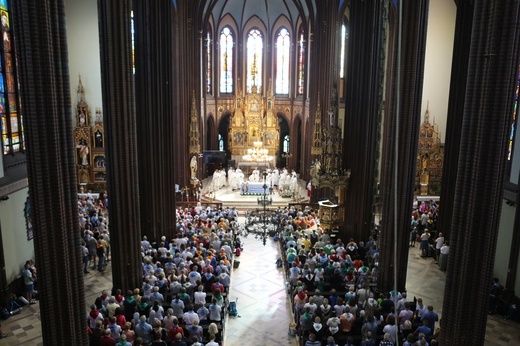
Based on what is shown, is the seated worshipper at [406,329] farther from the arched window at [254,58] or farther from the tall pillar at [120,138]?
the arched window at [254,58]

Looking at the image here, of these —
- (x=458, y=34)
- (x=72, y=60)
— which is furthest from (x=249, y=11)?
(x=458, y=34)

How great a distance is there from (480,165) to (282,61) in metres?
35.2

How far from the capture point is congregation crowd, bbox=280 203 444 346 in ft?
40.3

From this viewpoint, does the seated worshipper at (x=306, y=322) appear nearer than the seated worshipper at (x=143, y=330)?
No

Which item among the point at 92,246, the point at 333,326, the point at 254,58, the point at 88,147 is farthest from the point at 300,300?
the point at 254,58

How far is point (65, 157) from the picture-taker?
1053 centimetres

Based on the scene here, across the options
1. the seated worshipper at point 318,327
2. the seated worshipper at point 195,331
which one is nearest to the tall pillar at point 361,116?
the seated worshipper at point 318,327

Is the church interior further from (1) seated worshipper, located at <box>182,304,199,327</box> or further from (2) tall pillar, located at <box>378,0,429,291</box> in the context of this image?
(1) seated worshipper, located at <box>182,304,199,327</box>

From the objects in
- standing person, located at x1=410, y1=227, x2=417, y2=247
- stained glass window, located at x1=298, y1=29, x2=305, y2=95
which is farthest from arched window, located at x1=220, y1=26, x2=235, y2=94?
standing person, located at x1=410, y1=227, x2=417, y2=247

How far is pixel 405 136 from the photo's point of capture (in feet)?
53.1

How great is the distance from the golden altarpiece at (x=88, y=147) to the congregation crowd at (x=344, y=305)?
18.2m

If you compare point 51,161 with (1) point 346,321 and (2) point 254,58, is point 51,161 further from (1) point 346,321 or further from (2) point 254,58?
(2) point 254,58

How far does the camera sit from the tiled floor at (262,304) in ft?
48.6

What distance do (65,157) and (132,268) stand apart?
7245 mm
